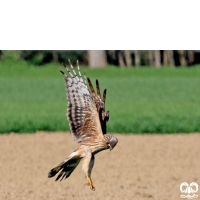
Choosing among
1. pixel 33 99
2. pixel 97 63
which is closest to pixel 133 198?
pixel 33 99

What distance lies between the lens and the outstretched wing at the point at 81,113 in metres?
3.87

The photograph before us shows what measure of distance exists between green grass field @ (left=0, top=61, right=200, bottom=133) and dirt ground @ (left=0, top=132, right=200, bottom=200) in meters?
0.92

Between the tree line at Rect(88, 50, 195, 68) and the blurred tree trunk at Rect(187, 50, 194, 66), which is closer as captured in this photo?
the blurred tree trunk at Rect(187, 50, 194, 66)

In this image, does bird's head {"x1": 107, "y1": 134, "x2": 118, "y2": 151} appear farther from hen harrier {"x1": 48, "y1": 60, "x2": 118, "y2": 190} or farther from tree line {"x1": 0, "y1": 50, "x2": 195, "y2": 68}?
tree line {"x1": 0, "y1": 50, "x2": 195, "y2": 68}

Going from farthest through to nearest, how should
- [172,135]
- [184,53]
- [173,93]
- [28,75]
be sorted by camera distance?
[184,53]
[28,75]
[173,93]
[172,135]

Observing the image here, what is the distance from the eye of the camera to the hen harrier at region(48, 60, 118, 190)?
3840 mm

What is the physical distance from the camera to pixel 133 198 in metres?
7.11

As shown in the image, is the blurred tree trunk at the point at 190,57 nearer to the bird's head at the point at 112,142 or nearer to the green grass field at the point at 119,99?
the green grass field at the point at 119,99

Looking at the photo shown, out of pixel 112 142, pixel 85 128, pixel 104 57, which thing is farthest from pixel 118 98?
pixel 112 142

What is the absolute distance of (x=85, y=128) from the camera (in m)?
3.88

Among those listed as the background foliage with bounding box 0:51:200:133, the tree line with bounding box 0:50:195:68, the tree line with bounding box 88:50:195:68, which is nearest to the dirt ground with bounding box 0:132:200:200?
the background foliage with bounding box 0:51:200:133

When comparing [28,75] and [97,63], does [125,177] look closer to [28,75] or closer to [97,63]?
[28,75]

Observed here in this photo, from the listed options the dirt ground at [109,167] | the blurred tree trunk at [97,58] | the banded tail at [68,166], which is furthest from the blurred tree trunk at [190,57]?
the banded tail at [68,166]
